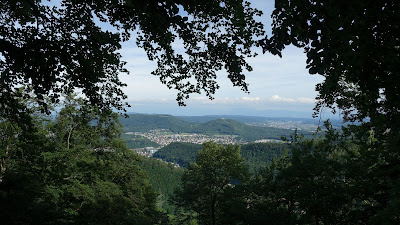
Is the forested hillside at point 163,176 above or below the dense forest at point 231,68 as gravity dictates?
below

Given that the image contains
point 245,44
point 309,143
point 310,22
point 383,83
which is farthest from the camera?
point 309,143

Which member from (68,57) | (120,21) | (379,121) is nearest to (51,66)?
(68,57)

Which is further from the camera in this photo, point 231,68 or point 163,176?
point 163,176

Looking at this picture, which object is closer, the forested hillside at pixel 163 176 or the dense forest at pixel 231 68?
the dense forest at pixel 231 68

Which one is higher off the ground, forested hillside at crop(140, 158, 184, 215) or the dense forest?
the dense forest

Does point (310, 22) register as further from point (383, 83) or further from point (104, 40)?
point (104, 40)

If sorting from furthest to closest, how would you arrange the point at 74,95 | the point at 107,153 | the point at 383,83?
the point at 107,153
the point at 74,95
the point at 383,83

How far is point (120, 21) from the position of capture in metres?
4.75

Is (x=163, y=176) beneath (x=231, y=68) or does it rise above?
beneath

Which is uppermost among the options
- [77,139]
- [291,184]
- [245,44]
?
[245,44]

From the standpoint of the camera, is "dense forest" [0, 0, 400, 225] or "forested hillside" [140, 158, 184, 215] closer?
"dense forest" [0, 0, 400, 225]

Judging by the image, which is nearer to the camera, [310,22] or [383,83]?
[383,83]

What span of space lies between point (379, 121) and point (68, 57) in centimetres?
563

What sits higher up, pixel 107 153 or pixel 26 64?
pixel 26 64
